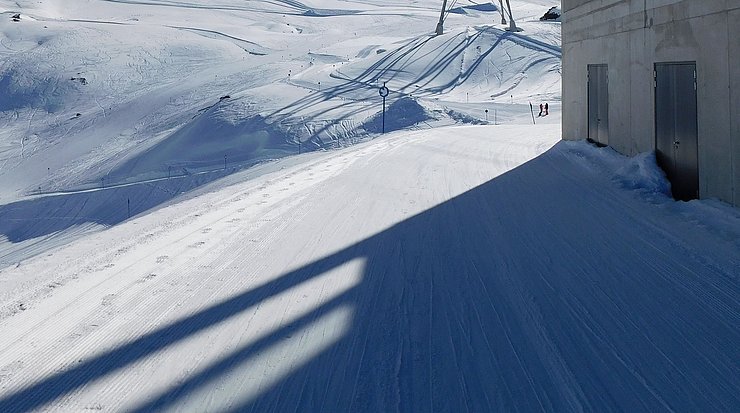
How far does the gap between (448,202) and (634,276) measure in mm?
4315

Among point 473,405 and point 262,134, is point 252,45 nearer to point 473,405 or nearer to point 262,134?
point 262,134

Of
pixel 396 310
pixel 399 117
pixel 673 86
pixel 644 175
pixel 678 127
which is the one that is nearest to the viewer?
pixel 396 310

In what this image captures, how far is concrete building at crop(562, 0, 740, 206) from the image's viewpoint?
8383 millimetres

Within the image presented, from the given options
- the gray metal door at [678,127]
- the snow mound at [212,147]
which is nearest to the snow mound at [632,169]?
the gray metal door at [678,127]

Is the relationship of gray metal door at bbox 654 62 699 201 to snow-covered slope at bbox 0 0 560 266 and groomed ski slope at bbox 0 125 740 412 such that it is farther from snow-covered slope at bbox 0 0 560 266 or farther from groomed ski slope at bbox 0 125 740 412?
snow-covered slope at bbox 0 0 560 266

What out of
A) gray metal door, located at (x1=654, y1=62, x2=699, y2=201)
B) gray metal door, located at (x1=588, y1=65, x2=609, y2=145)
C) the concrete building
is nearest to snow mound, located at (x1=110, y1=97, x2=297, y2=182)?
gray metal door, located at (x1=588, y1=65, x2=609, y2=145)

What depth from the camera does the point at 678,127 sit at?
987 cm

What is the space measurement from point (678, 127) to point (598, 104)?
477 cm

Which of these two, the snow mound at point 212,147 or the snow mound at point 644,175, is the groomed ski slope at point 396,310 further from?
the snow mound at point 212,147

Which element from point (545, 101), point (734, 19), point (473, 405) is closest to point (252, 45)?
point (545, 101)

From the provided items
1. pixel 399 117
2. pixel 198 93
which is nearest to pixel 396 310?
pixel 399 117

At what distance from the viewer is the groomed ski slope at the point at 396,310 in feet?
14.8

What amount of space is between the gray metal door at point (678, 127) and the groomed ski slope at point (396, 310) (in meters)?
0.27

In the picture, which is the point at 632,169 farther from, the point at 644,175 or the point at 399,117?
the point at 399,117
